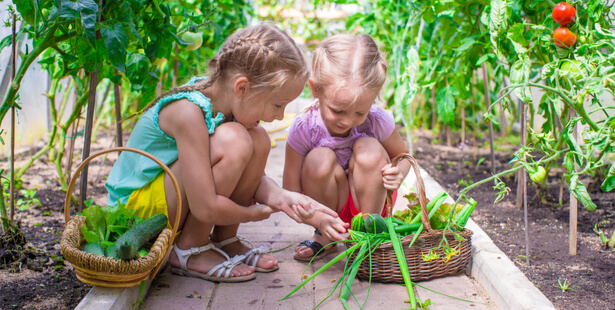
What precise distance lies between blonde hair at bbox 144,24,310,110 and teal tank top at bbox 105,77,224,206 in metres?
0.09

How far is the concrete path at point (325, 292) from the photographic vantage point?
155 cm

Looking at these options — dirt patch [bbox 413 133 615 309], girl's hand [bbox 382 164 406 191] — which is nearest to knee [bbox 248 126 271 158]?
girl's hand [bbox 382 164 406 191]

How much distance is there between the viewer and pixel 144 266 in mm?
1482

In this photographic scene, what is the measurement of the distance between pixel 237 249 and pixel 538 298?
1.09 metres

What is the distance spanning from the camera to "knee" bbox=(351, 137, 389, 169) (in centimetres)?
197

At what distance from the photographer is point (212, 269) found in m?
1.86

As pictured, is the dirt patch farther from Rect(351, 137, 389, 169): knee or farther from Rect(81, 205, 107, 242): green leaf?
Rect(81, 205, 107, 242): green leaf

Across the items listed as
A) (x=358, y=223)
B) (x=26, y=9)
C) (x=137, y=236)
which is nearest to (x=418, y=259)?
(x=358, y=223)

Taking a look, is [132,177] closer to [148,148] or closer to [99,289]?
[148,148]

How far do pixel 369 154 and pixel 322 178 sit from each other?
20 centimetres

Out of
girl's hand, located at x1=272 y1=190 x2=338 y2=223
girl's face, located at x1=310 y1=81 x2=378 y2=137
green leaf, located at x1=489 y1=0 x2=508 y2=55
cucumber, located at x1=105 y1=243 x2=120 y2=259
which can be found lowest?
cucumber, located at x1=105 y1=243 x2=120 y2=259

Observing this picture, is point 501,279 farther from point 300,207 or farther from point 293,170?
point 293,170

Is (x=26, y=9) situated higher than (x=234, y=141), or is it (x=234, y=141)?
(x=26, y=9)

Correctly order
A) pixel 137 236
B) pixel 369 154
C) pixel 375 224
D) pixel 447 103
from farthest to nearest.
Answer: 1. pixel 447 103
2. pixel 369 154
3. pixel 375 224
4. pixel 137 236
